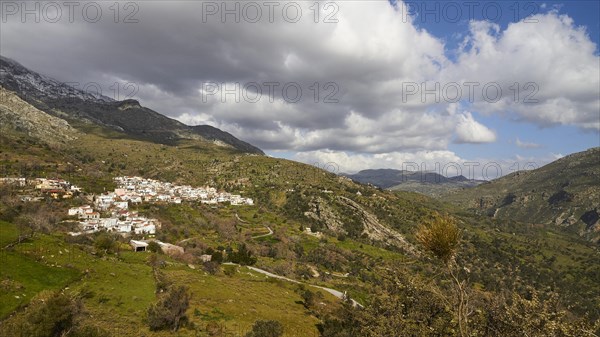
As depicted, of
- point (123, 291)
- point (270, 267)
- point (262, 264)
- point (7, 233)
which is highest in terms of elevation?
point (7, 233)

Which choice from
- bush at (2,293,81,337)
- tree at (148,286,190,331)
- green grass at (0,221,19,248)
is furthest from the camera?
green grass at (0,221,19,248)

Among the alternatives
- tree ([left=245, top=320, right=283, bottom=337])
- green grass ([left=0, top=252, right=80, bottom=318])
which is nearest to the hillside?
green grass ([left=0, top=252, right=80, bottom=318])

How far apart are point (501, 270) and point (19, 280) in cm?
15158

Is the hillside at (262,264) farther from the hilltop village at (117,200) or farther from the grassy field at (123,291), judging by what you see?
the hilltop village at (117,200)

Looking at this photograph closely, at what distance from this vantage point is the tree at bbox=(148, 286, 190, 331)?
77.7 ft

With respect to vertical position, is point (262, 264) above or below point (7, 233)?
below

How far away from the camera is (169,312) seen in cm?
2402

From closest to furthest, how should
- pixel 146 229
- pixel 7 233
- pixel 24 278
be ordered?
pixel 24 278 < pixel 7 233 < pixel 146 229

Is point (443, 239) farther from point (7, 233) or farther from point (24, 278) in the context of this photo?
point (7, 233)

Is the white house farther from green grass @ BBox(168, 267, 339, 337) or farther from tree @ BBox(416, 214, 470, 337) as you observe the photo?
tree @ BBox(416, 214, 470, 337)

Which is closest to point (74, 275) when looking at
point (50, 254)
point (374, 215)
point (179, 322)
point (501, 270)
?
point (50, 254)

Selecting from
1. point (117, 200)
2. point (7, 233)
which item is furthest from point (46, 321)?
point (117, 200)

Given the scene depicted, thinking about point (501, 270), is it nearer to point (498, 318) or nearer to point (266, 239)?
point (266, 239)

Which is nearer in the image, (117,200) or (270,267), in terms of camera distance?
(270,267)
